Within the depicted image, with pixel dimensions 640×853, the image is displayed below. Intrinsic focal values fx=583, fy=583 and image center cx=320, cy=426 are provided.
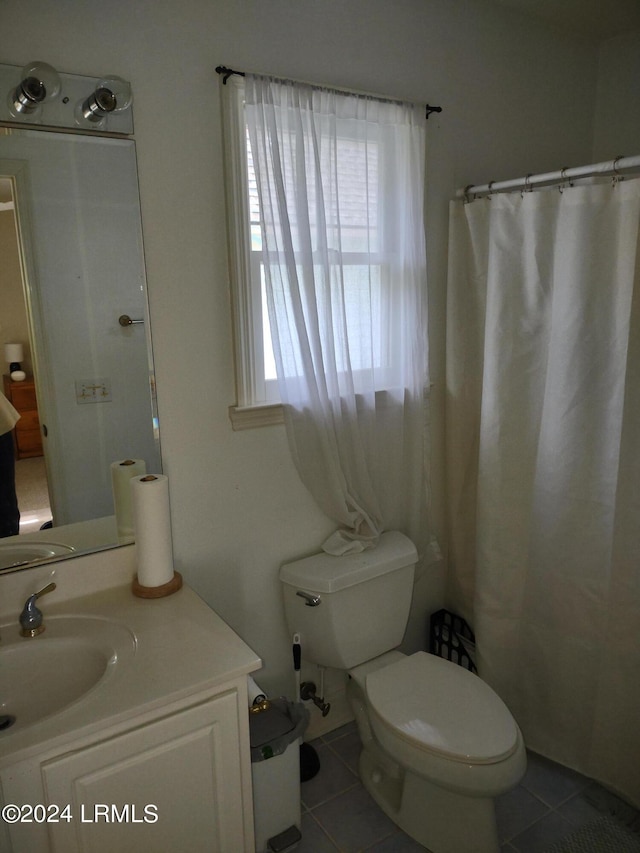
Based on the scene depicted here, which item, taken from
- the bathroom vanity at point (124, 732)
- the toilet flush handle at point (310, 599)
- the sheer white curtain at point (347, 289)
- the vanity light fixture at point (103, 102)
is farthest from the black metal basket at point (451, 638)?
the vanity light fixture at point (103, 102)

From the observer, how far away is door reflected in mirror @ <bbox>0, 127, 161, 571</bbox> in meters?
1.35

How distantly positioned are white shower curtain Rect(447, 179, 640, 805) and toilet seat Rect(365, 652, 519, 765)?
1.23 ft

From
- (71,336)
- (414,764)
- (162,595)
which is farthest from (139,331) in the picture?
(414,764)

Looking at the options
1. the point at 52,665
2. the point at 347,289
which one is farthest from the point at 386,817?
the point at 347,289

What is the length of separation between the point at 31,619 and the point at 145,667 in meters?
0.33

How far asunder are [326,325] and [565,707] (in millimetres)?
1461

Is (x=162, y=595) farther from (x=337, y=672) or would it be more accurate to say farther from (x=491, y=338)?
(x=491, y=338)

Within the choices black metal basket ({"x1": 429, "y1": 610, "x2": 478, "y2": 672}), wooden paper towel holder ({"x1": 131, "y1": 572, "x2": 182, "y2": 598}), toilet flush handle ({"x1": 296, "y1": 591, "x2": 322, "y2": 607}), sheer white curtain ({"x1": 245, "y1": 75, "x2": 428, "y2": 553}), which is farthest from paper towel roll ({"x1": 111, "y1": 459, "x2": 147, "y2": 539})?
black metal basket ({"x1": 429, "y1": 610, "x2": 478, "y2": 672})

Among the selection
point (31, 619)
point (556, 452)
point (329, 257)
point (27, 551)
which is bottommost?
point (31, 619)

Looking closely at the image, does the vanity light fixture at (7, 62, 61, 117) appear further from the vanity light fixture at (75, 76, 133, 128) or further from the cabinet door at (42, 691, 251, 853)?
the cabinet door at (42, 691, 251, 853)

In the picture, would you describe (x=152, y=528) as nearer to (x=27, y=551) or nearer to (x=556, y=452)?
(x=27, y=551)

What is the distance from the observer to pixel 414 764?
59.0 inches

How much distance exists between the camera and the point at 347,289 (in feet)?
5.88

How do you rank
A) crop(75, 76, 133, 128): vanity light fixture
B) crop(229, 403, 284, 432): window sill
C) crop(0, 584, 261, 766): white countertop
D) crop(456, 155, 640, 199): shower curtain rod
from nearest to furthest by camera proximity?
crop(0, 584, 261, 766): white countertop → crop(75, 76, 133, 128): vanity light fixture → crop(456, 155, 640, 199): shower curtain rod → crop(229, 403, 284, 432): window sill
